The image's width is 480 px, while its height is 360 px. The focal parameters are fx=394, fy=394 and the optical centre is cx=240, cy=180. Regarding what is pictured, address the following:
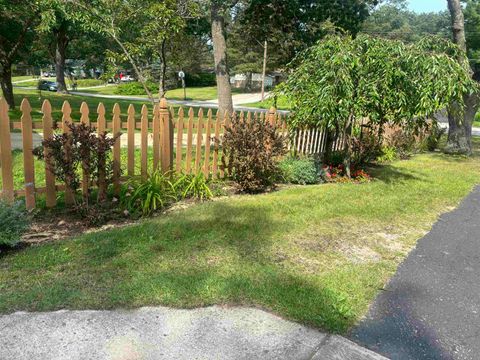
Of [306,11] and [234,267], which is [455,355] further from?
[306,11]

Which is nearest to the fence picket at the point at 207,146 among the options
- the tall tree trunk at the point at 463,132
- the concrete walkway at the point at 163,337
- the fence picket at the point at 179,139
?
the fence picket at the point at 179,139

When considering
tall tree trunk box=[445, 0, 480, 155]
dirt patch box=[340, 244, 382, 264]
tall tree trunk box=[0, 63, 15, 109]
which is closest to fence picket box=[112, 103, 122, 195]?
dirt patch box=[340, 244, 382, 264]

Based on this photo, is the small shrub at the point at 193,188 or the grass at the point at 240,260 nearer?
the grass at the point at 240,260

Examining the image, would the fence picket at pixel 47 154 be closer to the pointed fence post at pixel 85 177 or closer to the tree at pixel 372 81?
the pointed fence post at pixel 85 177

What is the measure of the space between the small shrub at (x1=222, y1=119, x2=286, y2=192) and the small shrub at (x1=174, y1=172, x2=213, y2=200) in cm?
Answer: 65

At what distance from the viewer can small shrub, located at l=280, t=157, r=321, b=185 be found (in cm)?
698

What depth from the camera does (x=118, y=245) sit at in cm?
386

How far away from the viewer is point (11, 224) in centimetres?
363

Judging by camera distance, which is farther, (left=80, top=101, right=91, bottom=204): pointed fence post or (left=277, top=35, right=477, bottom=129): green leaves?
(left=277, top=35, right=477, bottom=129): green leaves

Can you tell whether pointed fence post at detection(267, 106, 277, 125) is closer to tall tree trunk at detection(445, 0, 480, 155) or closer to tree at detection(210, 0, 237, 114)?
tree at detection(210, 0, 237, 114)

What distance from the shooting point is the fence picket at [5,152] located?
420cm

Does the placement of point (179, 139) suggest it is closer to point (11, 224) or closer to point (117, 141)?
point (117, 141)

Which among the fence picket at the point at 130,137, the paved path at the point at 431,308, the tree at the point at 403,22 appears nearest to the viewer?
the paved path at the point at 431,308

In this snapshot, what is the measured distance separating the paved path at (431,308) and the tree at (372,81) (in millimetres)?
2709
